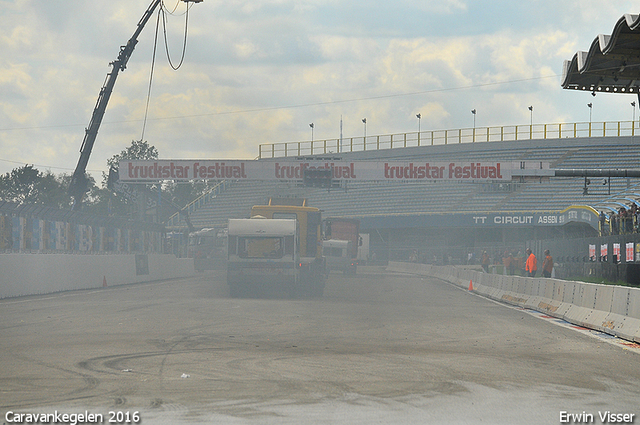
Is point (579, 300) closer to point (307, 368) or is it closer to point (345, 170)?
point (307, 368)

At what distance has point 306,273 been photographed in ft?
86.7

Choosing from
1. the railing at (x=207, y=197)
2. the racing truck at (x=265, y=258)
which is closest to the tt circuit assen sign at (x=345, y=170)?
the racing truck at (x=265, y=258)

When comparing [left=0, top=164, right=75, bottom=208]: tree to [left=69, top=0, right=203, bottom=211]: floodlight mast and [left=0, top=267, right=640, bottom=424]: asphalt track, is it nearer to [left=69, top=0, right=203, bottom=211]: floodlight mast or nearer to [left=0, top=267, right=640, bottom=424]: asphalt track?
[left=69, top=0, right=203, bottom=211]: floodlight mast

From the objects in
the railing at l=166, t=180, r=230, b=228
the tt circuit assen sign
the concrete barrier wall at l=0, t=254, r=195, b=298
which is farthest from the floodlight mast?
the railing at l=166, t=180, r=230, b=228

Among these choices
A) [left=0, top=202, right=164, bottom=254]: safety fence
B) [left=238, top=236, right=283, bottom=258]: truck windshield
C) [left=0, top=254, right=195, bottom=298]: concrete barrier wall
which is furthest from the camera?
[left=238, top=236, right=283, bottom=258]: truck windshield

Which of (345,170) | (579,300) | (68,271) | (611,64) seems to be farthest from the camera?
(345,170)

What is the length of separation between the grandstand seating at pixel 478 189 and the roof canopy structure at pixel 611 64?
1646 inches

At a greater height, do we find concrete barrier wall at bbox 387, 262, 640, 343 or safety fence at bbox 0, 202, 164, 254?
safety fence at bbox 0, 202, 164, 254

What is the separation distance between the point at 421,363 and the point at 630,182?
57.4m

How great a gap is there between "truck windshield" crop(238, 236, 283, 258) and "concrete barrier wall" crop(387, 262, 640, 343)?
740 cm

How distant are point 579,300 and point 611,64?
533 centimetres

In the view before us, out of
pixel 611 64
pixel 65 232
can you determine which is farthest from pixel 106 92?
pixel 611 64

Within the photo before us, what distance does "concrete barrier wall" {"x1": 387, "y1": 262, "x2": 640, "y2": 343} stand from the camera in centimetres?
1413

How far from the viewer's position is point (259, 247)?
24.9m
